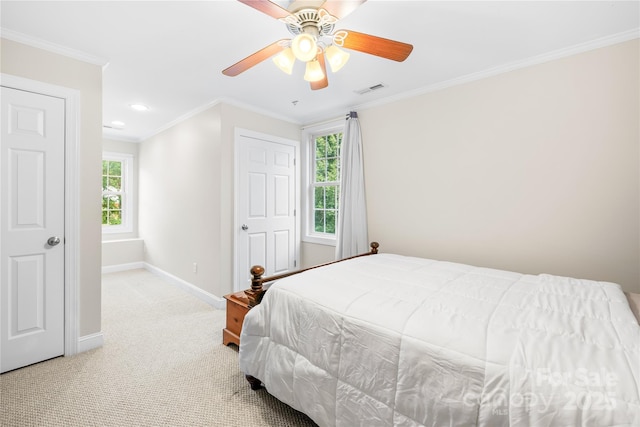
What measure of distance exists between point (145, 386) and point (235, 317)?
29.4 inches

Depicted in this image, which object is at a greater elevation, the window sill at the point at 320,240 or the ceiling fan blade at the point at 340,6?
the ceiling fan blade at the point at 340,6

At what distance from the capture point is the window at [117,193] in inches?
200

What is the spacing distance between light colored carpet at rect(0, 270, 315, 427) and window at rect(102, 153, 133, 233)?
2.91 m

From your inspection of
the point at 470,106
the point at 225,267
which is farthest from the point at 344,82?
the point at 225,267

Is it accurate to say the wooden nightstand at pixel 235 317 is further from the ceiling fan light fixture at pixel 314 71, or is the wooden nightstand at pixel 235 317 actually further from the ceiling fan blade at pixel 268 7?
the ceiling fan blade at pixel 268 7

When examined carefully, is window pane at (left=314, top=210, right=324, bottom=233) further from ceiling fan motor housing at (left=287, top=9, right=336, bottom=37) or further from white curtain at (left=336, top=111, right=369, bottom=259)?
ceiling fan motor housing at (left=287, top=9, right=336, bottom=37)

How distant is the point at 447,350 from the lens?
43.5 inches

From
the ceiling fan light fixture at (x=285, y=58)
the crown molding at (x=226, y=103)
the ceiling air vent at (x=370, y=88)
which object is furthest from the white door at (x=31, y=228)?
the ceiling air vent at (x=370, y=88)

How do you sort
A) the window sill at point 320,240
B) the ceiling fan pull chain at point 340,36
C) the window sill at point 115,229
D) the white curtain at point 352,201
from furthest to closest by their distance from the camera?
the window sill at point 115,229 < the window sill at point 320,240 < the white curtain at point 352,201 < the ceiling fan pull chain at point 340,36

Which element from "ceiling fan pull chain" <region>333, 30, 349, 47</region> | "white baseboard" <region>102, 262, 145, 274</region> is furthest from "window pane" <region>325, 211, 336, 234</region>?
"white baseboard" <region>102, 262, 145, 274</region>

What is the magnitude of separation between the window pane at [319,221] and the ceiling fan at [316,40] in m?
2.51

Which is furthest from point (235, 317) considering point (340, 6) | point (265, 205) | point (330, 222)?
point (340, 6)

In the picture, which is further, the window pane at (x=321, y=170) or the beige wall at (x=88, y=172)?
the window pane at (x=321, y=170)

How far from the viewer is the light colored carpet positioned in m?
1.62
